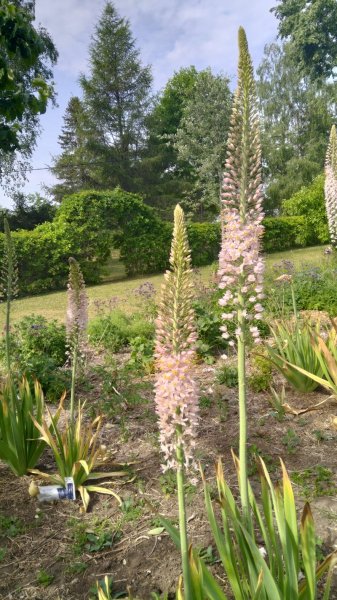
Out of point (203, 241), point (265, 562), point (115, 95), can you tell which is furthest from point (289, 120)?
point (265, 562)

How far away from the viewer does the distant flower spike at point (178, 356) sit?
6.16 feet

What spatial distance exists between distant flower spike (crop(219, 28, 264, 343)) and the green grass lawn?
8.66 meters

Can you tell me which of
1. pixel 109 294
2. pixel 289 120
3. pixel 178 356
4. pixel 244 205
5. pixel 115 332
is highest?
pixel 289 120

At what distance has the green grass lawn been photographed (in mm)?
12891

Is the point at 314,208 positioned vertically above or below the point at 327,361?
above

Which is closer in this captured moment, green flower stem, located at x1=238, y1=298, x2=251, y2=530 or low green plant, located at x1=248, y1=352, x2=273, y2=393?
green flower stem, located at x1=238, y1=298, x2=251, y2=530

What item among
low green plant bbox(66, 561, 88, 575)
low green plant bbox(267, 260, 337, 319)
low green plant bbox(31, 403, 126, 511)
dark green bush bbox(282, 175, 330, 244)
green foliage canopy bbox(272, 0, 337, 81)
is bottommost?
low green plant bbox(66, 561, 88, 575)

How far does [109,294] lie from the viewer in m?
15.5

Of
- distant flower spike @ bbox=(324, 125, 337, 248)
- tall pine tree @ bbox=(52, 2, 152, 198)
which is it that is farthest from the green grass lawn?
tall pine tree @ bbox=(52, 2, 152, 198)

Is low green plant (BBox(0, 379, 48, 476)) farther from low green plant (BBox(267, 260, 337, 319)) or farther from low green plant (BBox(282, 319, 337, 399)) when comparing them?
low green plant (BBox(267, 260, 337, 319))

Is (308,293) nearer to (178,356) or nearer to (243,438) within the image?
(243,438)

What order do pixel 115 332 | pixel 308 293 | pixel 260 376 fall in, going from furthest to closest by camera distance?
1. pixel 308 293
2. pixel 115 332
3. pixel 260 376

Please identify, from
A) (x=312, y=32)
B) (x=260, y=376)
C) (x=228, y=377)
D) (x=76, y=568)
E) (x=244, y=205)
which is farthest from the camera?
(x=312, y=32)

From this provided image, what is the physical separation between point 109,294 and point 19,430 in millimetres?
12005
